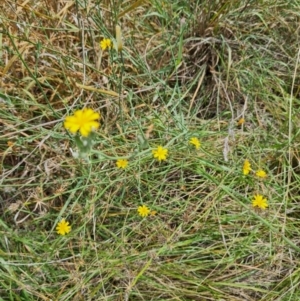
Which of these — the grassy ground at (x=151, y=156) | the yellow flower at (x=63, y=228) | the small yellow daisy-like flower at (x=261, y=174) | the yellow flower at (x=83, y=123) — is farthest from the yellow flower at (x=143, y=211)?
the yellow flower at (x=83, y=123)

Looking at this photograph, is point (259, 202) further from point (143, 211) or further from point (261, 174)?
point (143, 211)

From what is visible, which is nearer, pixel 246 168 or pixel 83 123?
pixel 83 123

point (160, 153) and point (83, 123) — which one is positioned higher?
point (83, 123)

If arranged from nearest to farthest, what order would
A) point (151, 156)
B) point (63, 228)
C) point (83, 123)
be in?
point (83, 123)
point (63, 228)
point (151, 156)

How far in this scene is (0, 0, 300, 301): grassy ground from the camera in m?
1.16

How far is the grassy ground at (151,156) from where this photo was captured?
3.80 ft

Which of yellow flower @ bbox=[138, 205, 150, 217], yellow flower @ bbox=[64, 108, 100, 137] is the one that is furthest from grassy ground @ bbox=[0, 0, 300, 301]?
yellow flower @ bbox=[64, 108, 100, 137]

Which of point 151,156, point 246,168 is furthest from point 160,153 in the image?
point 246,168

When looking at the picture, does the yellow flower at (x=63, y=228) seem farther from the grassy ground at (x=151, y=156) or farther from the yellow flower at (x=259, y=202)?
the yellow flower at (x=259, y=202)

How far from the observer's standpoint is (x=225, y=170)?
1.26 m

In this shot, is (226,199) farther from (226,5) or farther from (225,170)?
(226,5)

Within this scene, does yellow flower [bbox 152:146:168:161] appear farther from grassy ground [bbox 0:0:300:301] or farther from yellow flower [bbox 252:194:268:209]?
yellow flower [bbox 252:194:268:209]

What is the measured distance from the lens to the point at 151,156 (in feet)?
4.16

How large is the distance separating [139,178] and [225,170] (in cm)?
22
